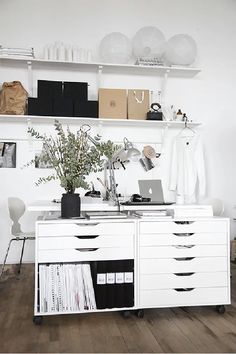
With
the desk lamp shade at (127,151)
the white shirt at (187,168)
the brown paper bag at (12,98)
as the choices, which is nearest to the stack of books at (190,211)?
the desk lamp shade at (127,151)

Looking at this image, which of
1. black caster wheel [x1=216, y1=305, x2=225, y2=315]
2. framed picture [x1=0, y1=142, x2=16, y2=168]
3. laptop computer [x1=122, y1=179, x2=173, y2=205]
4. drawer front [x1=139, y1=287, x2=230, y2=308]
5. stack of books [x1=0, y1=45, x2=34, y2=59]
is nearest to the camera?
drawer front [x1=139, y1=287, x2=230, y2=308]

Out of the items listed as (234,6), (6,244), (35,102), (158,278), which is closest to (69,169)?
(158,278)

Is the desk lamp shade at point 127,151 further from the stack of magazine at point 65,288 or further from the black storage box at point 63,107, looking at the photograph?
the stack of magazine at point 65,288

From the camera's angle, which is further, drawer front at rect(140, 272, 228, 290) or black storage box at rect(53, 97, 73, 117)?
black storage box at rect(53, 97, 73, 117)

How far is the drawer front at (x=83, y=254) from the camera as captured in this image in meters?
2.31

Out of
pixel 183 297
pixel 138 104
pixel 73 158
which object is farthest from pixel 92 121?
pixel 183 297

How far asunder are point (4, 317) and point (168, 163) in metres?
2.58

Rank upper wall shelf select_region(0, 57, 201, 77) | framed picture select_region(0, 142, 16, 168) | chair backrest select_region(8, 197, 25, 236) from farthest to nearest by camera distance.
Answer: framed picture select_region(0, 142, 16, 168) → upper wall shelf select_region(0, 57, 201, 77) → chair backrest select_region(8, 197, 25, 236)

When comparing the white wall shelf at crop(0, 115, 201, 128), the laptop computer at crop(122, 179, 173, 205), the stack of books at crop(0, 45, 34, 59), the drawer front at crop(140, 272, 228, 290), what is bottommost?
the drawer front at crop(140, 272, 228, 290)

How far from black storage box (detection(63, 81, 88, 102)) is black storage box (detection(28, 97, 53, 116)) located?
211 millimetres

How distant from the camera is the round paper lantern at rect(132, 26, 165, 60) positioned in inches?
158

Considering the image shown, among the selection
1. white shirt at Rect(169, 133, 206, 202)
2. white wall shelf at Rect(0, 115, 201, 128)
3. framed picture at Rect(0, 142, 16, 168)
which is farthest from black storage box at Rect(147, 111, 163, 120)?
framed picture at Rect(0, 142, 16, 168)

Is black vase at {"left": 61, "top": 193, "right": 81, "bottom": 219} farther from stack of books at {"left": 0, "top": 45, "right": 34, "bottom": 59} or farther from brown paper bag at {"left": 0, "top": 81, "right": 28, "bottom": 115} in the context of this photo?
stack of books at {"left": 0, "top": 45, "right": 34, "bottom": 59}

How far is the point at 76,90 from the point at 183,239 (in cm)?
212
